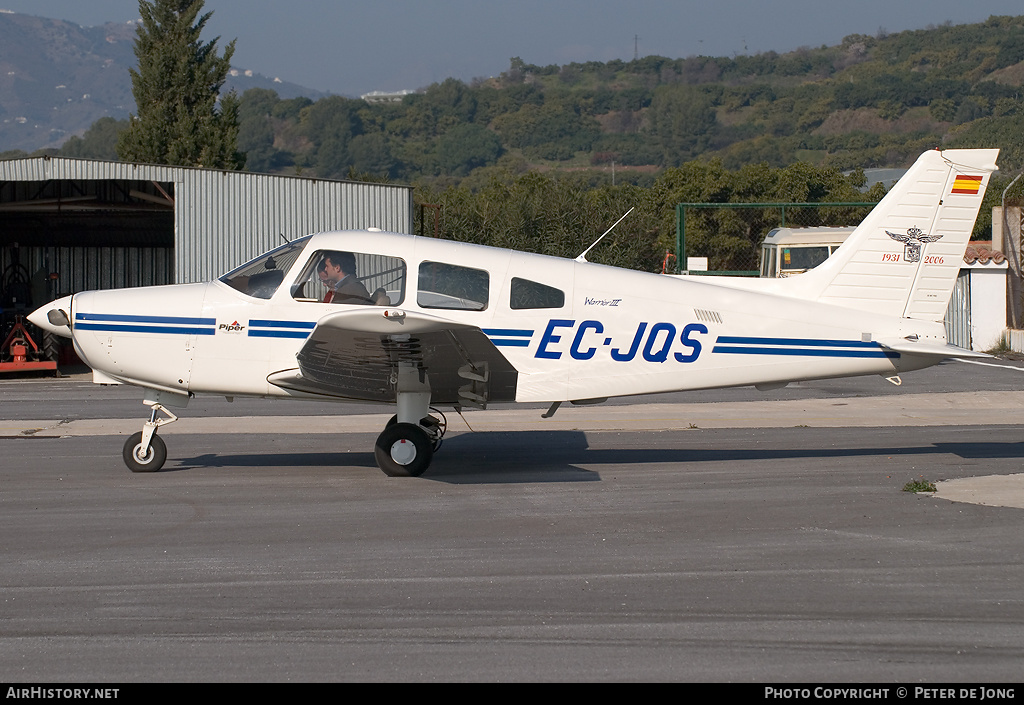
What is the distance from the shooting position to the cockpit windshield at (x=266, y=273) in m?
9.34

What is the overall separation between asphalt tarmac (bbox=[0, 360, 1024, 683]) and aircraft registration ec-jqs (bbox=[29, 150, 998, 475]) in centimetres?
88

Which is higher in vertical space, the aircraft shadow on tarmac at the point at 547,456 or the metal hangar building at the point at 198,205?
the metal hangar building at the point at 198,205

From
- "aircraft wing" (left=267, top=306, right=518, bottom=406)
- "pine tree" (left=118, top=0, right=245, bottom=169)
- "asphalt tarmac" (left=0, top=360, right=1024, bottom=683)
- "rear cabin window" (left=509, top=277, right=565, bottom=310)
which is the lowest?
"asphalt tarmac" (left=0, top=360, right=1024, bottom=683)

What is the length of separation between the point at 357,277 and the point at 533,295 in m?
1.62

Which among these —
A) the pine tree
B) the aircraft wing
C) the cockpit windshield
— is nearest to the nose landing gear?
the aircraft wing

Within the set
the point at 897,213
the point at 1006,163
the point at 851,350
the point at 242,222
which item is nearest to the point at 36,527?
the point at 851,350

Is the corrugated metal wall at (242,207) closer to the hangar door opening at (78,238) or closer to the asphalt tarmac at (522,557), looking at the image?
the hangar door opening at (78,238)

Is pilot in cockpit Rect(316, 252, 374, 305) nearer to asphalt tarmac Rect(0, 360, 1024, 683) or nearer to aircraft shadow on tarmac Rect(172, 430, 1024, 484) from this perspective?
asphalt tarmac Rect(0, 360, 1024, 683)

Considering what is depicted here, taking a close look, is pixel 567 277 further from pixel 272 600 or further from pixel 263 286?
pixel 272 600

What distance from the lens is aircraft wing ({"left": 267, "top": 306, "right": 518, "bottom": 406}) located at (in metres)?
8.34

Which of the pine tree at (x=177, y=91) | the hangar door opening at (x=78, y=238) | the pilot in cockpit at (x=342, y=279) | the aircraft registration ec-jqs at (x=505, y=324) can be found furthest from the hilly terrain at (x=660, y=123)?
the pilot in cockpit at (x=342, y=279)

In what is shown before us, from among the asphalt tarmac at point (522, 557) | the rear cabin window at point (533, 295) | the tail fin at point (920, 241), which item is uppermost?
the tail fin at point (920, 241)

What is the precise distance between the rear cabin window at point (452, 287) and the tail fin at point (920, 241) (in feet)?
10.6

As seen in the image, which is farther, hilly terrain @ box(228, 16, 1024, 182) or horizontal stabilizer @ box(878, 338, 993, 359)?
hilly terrain @ box(228, 16, 1024, 182)
